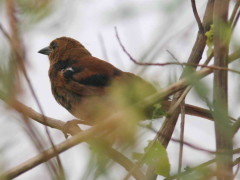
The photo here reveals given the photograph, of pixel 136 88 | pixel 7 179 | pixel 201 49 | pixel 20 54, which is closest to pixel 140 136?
pixel 136 88

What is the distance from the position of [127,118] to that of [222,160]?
16.7 inches

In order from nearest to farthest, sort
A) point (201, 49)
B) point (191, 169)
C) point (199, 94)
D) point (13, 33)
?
point (13, 33) → point (199, 94) → point (191, 169) → point (201, 49)

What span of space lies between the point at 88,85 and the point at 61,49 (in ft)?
4.50

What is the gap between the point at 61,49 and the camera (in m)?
5.76

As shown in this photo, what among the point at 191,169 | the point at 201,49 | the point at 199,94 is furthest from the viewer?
the point at 201,49

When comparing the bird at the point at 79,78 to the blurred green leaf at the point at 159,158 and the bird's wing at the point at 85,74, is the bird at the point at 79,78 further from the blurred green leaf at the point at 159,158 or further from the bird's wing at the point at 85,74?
the blurred green leaf at the point at 159,158

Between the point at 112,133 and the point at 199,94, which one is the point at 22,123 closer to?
the point at 112,133

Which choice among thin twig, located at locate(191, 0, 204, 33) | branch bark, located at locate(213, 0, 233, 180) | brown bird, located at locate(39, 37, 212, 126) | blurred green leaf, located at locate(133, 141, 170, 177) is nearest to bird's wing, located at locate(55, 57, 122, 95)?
brown bird, located at locate(39, 37, 212, 126)

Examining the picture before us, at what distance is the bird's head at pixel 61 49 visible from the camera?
568cm

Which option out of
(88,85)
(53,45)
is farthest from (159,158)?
(53,45)

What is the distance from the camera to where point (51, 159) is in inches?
58.5

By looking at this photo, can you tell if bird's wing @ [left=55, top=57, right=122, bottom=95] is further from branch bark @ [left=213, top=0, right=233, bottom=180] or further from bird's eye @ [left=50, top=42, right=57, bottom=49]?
branch bark @ [left=213, top=0, right=233, bottom=180]

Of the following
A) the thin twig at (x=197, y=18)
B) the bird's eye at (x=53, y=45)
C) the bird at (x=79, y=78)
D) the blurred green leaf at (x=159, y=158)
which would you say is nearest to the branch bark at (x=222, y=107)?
the bird at (x=79, y=78)

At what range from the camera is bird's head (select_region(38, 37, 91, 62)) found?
Result: 568 centimetres
